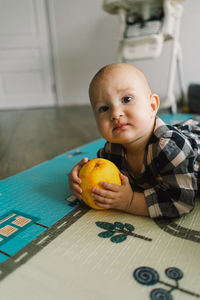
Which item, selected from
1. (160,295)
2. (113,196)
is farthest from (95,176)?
(160,295)

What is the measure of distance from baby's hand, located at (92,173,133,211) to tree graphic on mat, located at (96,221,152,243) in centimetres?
4

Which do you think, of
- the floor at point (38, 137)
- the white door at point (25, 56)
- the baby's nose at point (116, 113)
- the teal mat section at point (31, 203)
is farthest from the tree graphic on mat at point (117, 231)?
the white door at point (25, 56)

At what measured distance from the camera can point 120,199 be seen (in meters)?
0.57

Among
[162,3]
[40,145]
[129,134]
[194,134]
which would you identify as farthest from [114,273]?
[162,3]

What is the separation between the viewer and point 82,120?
2023 mm

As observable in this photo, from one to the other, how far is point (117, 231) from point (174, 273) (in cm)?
15

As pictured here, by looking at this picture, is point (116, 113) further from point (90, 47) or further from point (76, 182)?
point (90, 47)

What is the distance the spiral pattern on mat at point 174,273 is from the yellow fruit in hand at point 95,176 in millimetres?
226

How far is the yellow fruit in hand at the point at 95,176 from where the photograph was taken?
0.57 meters

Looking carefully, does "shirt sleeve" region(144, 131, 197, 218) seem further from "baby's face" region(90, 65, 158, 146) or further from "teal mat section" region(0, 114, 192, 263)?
→ "teal mat section" region(0, 114, 192, 263)

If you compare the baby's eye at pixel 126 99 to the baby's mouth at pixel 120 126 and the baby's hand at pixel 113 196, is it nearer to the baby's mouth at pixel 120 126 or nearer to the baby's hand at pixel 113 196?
the baby's mouth at pixel 120 126

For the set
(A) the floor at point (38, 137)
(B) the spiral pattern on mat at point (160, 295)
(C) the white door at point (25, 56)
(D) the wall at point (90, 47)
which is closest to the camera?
(B) the spiral pattern on mat at point (160, 295)

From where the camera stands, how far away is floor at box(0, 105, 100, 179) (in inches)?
44.5

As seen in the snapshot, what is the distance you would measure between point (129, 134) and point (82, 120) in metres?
1.48
